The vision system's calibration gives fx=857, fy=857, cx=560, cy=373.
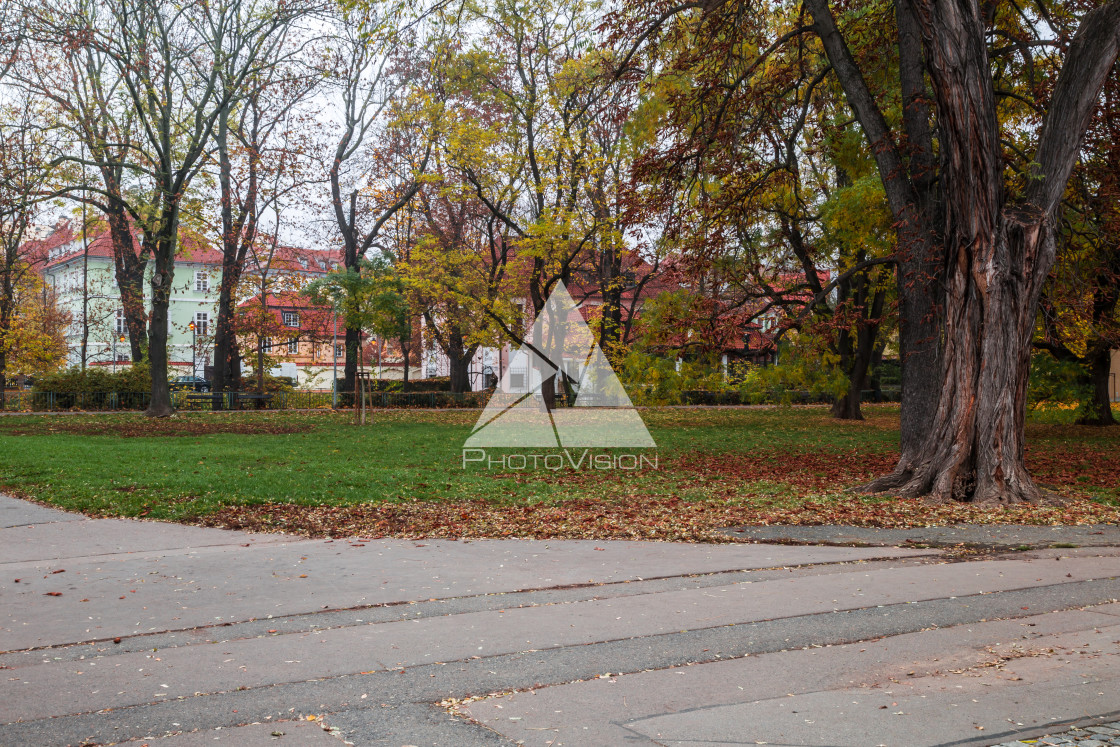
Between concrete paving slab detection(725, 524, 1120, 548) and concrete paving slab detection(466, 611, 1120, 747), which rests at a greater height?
concrete paving slab detection(725, 524, 1120, 548)

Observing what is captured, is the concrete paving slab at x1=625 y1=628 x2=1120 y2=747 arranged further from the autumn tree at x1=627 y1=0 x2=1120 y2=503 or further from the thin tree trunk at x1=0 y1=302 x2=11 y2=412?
the thin tree trunk at x1=0 y1=302 x2=11 y2=412

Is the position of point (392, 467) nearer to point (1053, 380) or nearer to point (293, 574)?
point (293, 574)

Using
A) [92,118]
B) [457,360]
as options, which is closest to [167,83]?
[92,118]

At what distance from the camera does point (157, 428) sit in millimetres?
24250

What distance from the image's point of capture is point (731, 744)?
3.85 metres

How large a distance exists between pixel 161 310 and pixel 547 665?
2689 cm

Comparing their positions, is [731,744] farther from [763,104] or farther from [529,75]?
[529,75]

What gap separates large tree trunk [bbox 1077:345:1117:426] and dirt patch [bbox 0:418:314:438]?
22.9m

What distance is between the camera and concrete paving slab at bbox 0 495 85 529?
9883 millimetres

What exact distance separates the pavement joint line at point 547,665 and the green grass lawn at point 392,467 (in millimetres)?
5182

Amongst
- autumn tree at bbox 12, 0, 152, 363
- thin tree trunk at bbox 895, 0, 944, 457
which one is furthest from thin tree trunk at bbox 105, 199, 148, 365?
thin tree trunk at bbox 895, 0, 944, 457

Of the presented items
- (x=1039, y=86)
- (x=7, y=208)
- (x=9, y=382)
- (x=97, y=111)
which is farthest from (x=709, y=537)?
(x=9, y=382)

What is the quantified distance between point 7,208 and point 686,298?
56.2ft

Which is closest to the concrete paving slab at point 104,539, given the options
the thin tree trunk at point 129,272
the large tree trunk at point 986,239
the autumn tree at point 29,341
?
the large tree trunk at point 986,239
